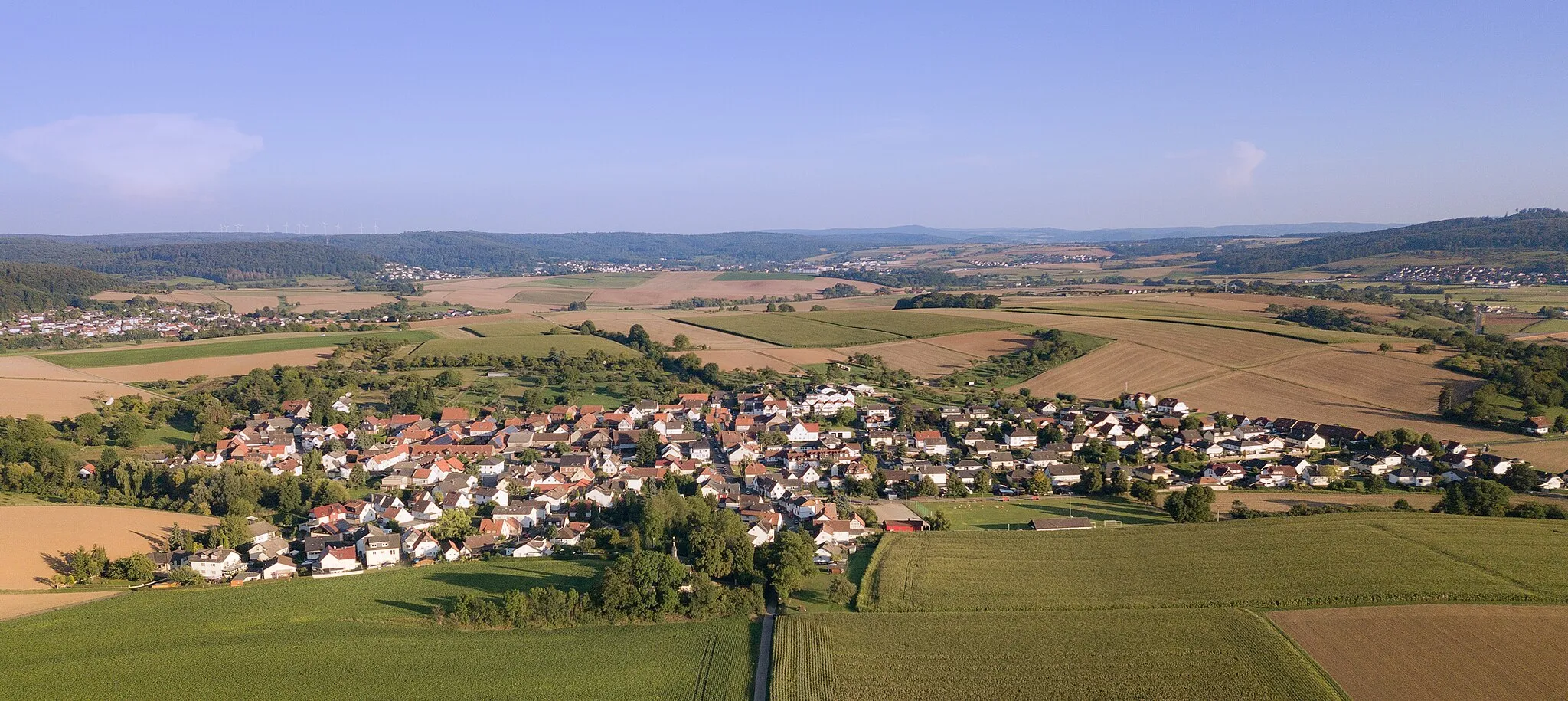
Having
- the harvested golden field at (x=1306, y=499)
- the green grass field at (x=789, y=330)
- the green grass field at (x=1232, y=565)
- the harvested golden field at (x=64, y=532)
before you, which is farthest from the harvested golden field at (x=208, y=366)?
the harvested golden field at (x=1306, y=499)

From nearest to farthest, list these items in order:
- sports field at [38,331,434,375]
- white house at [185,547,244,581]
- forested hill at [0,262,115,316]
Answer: white house at [185,547,244,581] < sports field at [38,331,434,375] < forested hill at [0,262,115,316]

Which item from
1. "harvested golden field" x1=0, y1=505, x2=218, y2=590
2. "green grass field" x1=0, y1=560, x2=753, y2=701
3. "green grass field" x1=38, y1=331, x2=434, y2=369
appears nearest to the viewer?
"green grass field" x1=0, y1=560, x2=753, y2=701

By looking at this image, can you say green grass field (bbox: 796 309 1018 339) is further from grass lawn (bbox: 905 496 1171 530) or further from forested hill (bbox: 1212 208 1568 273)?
forested hill (bbox: 1212 208 1568 273)

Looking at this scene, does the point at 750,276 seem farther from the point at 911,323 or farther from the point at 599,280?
the point at 911,323

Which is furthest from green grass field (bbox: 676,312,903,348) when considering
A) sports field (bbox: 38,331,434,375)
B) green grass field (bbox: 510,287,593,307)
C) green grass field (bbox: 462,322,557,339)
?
green grass field (bbox: 510,287,593,307)

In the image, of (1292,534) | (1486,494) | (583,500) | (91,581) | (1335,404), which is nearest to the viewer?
(91,581)

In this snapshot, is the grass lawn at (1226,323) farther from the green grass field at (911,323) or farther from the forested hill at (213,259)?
the forested hill at (213,259)

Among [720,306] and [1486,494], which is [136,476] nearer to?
[1486,494]

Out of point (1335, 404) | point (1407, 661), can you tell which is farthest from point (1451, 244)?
point (1407, 661)
